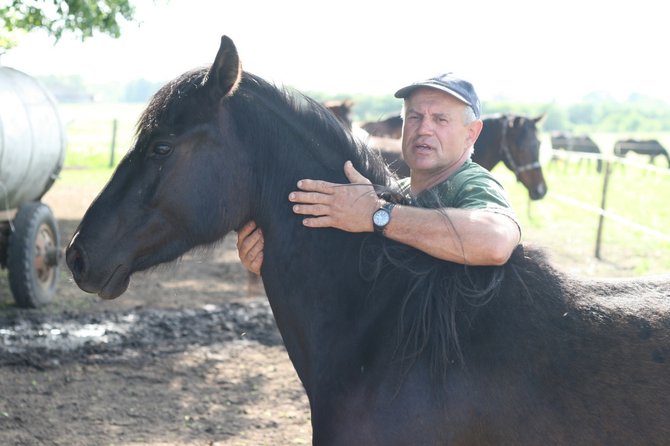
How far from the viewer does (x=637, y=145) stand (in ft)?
98.4

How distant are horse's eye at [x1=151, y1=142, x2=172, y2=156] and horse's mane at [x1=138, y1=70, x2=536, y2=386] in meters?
0.07

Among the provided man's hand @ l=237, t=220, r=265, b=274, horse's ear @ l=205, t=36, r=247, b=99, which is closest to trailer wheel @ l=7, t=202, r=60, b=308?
man's hand @ l=237, t=220, r=265, b=274

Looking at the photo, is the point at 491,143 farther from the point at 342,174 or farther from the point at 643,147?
the point at 643,147

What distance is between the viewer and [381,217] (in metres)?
2.49

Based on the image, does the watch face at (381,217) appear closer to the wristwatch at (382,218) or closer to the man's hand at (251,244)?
the wristwatch at (382,218)

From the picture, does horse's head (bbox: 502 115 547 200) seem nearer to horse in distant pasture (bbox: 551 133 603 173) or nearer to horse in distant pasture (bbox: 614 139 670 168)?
horse in distant pasture (bbox: 551 133 603 173)

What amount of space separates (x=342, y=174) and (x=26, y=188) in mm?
6106

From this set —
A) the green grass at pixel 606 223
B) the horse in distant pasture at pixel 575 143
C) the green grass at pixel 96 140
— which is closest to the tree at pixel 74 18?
the green grass at pixel 606 223

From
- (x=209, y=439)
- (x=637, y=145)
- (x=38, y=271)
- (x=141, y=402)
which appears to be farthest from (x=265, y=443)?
(x=637, y=145)

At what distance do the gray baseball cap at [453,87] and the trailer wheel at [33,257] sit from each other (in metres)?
5.61

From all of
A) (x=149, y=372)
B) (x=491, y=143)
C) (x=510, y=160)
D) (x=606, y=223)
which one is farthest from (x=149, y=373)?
(x=606, y=223)

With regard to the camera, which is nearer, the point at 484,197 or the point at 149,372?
the point at 484,197

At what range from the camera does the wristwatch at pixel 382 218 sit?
2479 millimetres

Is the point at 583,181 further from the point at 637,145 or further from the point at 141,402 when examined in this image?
the point at 141,402
